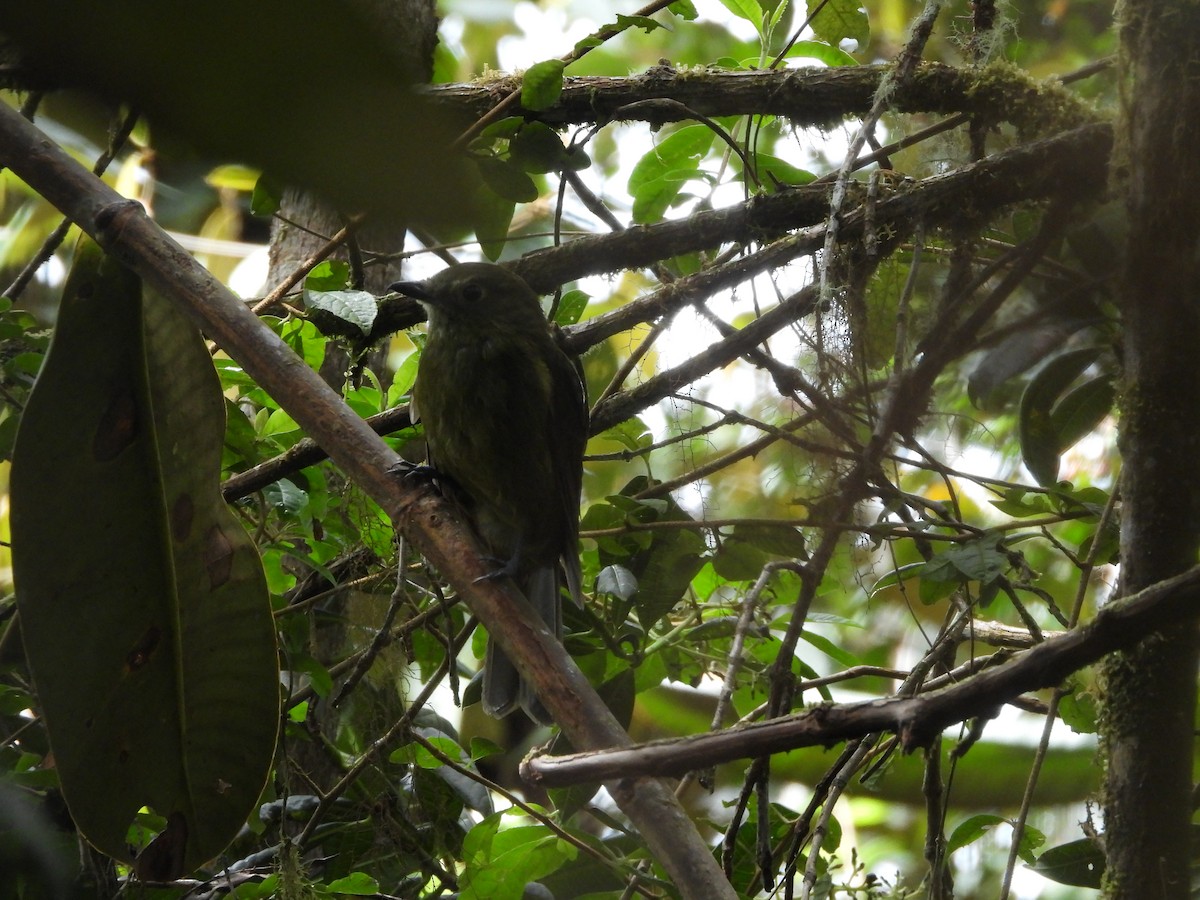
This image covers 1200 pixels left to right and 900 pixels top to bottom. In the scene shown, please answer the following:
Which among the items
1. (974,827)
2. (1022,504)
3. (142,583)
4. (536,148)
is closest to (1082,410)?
(1022,504)

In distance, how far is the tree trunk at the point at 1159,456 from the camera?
1917 mm

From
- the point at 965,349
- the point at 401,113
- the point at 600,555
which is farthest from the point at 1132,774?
the point at 401,113

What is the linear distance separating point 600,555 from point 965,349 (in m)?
1.04

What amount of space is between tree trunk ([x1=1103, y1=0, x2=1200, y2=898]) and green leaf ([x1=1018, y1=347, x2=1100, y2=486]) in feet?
1.07

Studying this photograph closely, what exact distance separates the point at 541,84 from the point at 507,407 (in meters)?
0.89

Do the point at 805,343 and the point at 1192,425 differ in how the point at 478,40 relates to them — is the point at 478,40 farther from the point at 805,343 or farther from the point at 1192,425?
the point at 1192,425

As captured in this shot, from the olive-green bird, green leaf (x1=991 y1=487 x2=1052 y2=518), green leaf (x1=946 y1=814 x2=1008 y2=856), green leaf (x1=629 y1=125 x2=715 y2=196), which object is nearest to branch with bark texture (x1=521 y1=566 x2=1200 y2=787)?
green leaf (x1=946 y1=814 x2=1008 y2=856)

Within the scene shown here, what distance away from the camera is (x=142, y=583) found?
75.9 inches

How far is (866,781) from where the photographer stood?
2.51 m

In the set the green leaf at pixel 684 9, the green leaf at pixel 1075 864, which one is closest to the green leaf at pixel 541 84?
the green leaf at pixel 684 9

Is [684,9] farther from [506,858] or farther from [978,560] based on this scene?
[506,858]

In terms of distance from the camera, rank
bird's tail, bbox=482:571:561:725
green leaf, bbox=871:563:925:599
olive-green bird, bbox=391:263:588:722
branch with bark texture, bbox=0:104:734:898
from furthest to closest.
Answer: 1. olive-green bird, bbox=391:263:588:722
2. bird's tail, bbox=482:571:561:725
3. green leaf, bbox=871:563:925:599
4. branch with bark texture, bbox=0:104:734:898

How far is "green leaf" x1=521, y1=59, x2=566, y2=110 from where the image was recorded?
2.30m

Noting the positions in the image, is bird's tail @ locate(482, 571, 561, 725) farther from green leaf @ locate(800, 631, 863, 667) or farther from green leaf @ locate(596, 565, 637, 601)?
green leaf @ locate(800, 631, 863, 667)
